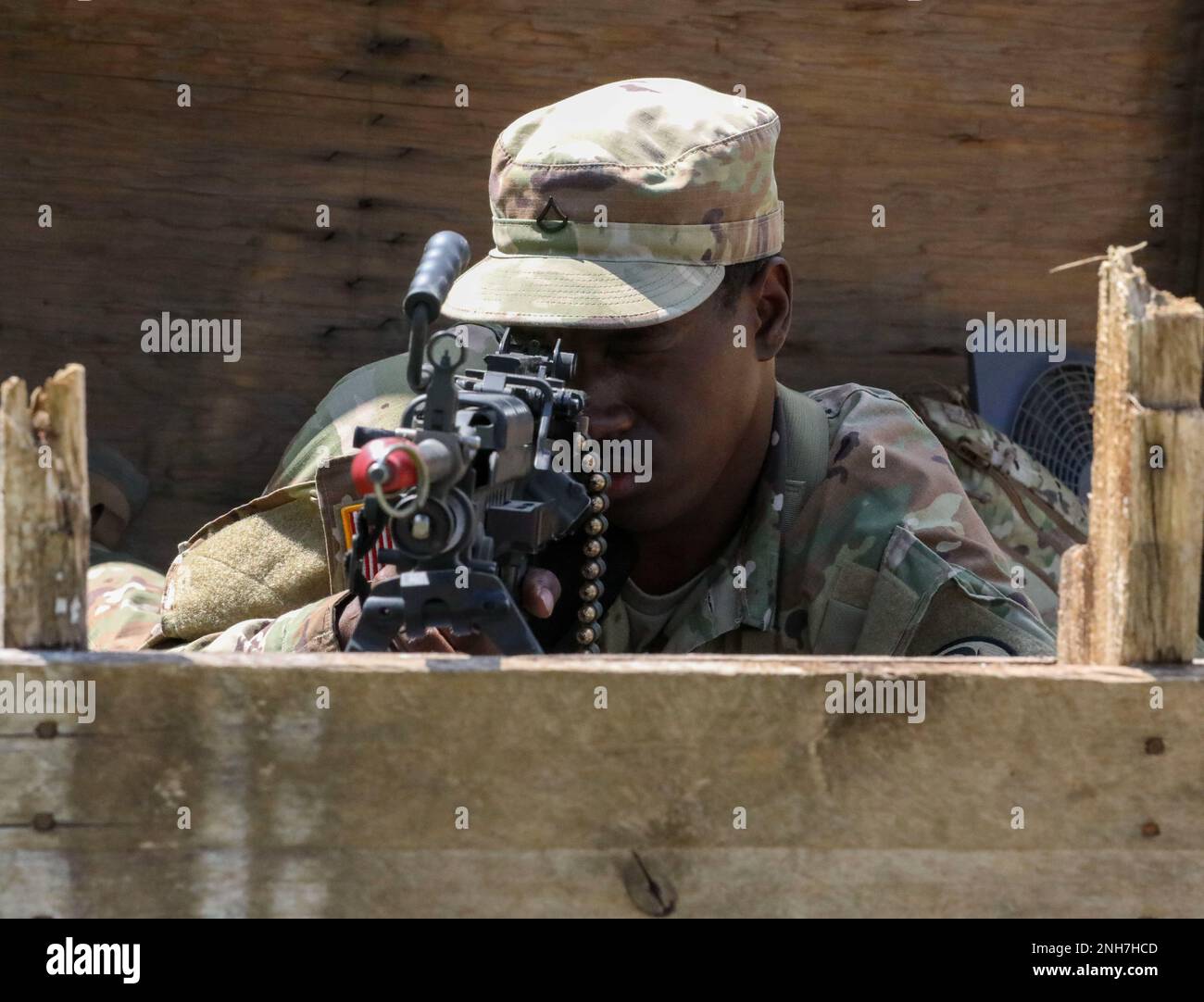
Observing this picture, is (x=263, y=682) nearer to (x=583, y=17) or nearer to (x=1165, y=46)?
(x=583, y=17)

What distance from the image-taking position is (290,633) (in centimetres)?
225

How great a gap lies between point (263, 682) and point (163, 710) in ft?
0.32

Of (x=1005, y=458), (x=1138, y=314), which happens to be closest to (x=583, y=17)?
(x=1005, y=458)

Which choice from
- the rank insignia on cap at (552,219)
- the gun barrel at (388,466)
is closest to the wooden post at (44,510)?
the gun barrel at (388,466)

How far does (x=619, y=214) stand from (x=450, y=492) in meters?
0.76

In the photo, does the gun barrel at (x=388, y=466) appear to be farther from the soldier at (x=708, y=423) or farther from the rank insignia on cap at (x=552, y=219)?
the rank insignia on cap at (x=552, y=219)

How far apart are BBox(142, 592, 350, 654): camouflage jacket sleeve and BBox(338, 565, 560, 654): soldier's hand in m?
0.03

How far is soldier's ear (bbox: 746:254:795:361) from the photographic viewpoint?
2.45 metres

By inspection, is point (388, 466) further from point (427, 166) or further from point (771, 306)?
point (427, 166)

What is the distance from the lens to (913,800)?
5.01 ft

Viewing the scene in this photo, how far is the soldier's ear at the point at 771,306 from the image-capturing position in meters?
2.45

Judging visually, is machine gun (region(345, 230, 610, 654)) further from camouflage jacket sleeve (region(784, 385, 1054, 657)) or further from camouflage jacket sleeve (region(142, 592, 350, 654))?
camouflage jacket sleeve (region(784, 385, 1054, 657))

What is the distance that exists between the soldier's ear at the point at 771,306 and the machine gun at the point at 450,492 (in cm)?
59

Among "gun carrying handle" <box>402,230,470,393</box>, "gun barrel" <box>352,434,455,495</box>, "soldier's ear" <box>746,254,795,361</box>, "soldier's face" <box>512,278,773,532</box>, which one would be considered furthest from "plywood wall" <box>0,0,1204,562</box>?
"gun barrel" <box>352,434,455,495</box>
